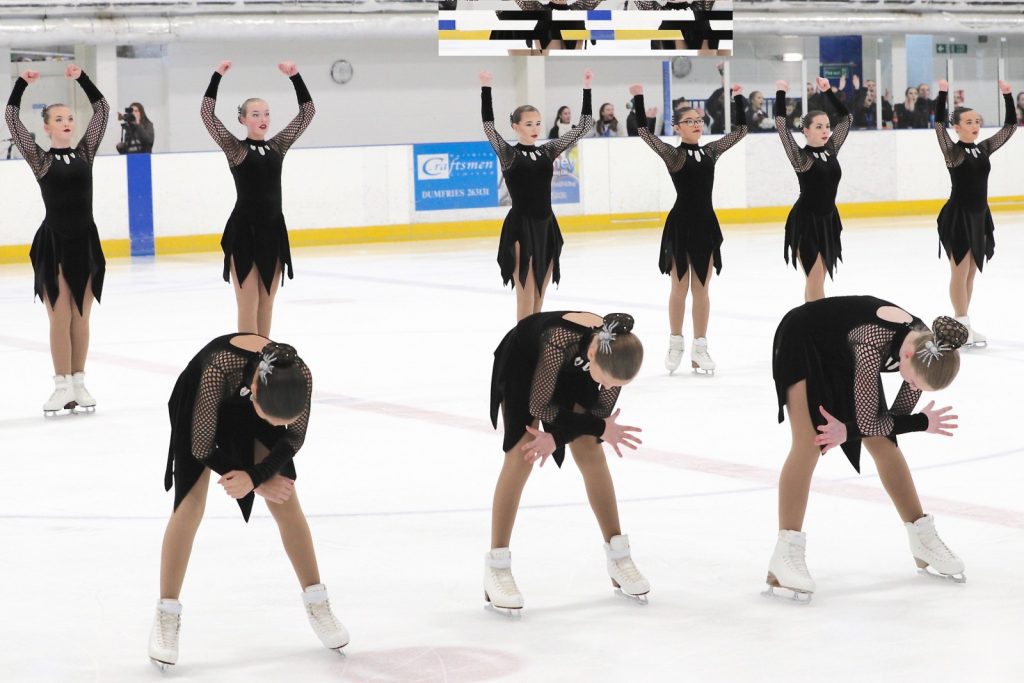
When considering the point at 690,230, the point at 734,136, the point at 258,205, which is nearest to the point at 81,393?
the point at 258,205

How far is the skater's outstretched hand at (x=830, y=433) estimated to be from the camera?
4051mm

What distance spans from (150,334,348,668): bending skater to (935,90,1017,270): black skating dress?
6270mm

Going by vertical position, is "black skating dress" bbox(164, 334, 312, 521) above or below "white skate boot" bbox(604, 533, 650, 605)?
above

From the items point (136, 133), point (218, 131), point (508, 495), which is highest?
point (136, 133)

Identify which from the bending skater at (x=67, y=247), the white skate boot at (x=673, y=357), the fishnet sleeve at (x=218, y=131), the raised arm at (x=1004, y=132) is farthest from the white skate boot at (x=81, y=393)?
the raised arm at (x=1004, y=132)

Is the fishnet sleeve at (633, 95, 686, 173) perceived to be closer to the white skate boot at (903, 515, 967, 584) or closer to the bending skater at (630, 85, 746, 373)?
the bending skater at (630, 85, 746, 373)

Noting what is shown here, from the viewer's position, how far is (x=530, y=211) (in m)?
8.70

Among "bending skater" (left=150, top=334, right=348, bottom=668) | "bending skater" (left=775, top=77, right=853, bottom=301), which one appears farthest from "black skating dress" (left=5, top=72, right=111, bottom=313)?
"bending skater" (left=775, top=77, right=853, bottom=301)

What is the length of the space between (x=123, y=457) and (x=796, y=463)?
3.25 m

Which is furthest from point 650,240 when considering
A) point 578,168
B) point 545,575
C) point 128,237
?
point 545,575

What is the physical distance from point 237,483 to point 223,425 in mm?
163

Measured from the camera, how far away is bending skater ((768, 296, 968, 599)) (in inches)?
155

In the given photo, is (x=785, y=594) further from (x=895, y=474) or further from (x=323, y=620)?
(x=323, y=620)

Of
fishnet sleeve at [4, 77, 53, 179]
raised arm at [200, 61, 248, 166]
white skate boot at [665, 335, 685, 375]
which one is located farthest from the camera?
white skate boot at [665, 335, 685, 375]
